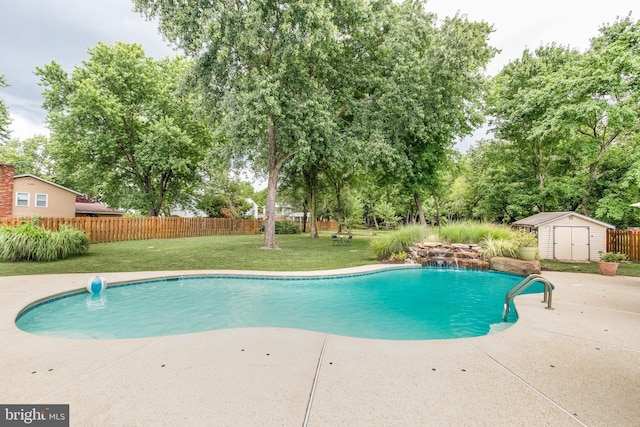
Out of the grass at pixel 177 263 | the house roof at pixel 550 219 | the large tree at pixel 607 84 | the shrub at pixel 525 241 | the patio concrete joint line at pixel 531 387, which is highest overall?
the large tree at pixel 607 84

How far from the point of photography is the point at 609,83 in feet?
42.4

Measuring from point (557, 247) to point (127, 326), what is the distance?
16.0 meters

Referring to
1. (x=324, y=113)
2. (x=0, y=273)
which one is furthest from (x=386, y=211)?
(x=0, y=273)

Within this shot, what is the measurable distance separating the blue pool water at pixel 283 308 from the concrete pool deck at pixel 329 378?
134 centimetres

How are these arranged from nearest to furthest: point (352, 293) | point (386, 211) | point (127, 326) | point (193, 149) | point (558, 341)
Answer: point (558, 341) < point (127, 326) < point (352, 293) < point (193, 149) < point (386, 211)

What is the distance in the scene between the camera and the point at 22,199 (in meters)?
19.7

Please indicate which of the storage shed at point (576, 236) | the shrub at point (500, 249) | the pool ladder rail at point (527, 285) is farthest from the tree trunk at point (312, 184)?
the pool ladder rail at point (527, 285)

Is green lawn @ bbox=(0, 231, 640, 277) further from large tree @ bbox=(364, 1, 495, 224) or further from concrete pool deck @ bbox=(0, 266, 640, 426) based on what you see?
large tree @ bbox=(364, 1, 495, 224)

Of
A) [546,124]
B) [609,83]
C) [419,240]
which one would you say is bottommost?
[419,240]

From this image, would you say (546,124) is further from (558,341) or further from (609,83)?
(558,341)

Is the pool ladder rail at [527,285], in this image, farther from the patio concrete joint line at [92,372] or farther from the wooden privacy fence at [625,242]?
the wooden privacy fence at [625,242]

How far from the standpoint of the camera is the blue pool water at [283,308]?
17.0 ft

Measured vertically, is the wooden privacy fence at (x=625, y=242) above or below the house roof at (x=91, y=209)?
below

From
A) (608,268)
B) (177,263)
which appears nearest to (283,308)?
(177,263)
